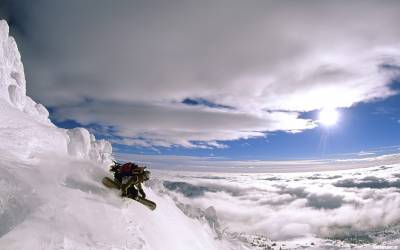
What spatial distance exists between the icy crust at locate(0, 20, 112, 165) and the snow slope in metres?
0.13

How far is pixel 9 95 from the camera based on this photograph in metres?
40.4

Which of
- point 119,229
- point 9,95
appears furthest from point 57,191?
point 9,95

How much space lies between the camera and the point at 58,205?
21.1 m

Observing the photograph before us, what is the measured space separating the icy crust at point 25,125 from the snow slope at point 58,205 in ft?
0.41

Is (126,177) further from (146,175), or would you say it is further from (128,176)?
(146,175)

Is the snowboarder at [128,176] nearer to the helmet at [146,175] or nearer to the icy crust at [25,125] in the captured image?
the helmet at [146,175]

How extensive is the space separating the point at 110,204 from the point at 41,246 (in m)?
8.33

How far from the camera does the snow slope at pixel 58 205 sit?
18.6 m

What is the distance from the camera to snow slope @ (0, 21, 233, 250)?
18625 mm

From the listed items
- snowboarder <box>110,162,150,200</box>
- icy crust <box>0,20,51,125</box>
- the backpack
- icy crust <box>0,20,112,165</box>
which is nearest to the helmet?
snowboarder <box>110,162,150,200</box>

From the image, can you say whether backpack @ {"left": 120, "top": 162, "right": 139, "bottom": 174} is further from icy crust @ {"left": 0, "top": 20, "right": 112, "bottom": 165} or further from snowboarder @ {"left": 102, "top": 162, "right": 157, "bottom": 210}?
icy crust @ {"left": 0, "top": 20, "right": 112, "bottom": 165}

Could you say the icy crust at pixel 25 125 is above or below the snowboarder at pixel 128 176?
above

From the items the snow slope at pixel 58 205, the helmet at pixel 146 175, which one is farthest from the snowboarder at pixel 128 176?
the snow slope at pixel 58 205

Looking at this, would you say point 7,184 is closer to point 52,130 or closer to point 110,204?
point 110,204
